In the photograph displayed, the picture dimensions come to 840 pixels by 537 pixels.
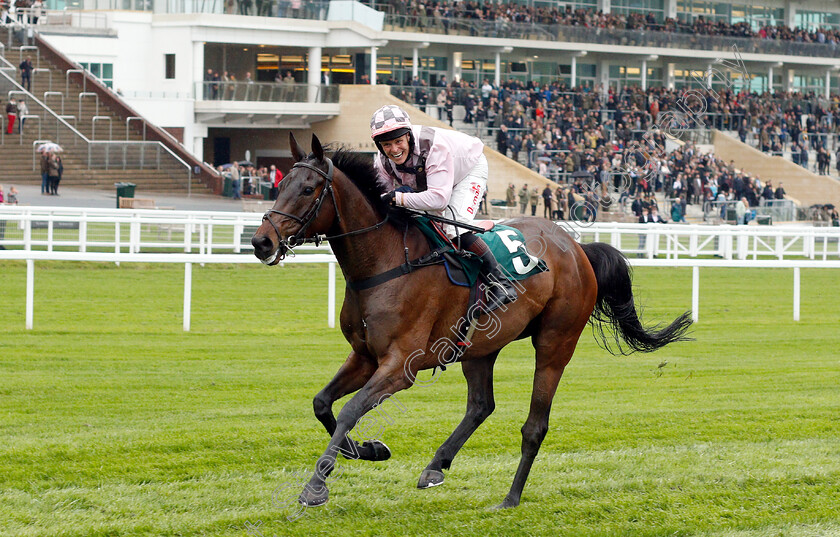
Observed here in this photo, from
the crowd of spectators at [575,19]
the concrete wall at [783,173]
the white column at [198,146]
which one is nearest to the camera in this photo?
the concrete wall at [783,173]

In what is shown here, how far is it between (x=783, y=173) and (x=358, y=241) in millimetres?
29767

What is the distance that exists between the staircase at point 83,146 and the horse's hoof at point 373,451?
2205 cm

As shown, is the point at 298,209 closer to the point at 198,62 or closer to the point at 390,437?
the point at 390,437

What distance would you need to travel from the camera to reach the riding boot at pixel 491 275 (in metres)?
5.05

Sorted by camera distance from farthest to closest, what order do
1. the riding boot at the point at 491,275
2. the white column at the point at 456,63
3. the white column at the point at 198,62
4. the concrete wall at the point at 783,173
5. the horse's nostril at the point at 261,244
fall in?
the white column at the point at 456,63, the white column at the point at 198,62, the concrete wall at the point at 783,173, the riding boot at the point at 491,275, the horse's nostril at the point at 261,244

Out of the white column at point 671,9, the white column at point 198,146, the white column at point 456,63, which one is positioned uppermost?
the white column at point 671,9

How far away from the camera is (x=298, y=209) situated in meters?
4.44

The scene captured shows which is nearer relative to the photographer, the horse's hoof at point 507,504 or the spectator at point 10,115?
the horse's hoof at point 507,504

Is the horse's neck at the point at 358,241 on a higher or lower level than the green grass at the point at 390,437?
higher

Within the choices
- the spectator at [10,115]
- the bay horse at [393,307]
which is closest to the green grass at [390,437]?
the bay horse at [393,307]

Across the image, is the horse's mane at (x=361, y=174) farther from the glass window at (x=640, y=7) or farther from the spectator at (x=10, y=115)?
the glass window at (x=640, y=7)

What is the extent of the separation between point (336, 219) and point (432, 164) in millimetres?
521

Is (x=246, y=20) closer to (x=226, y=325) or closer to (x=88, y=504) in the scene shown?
(x=226, y=325)

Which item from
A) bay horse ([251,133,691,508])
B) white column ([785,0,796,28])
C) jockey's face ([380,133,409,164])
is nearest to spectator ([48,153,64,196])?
bay horse ([251,133,691,508])
